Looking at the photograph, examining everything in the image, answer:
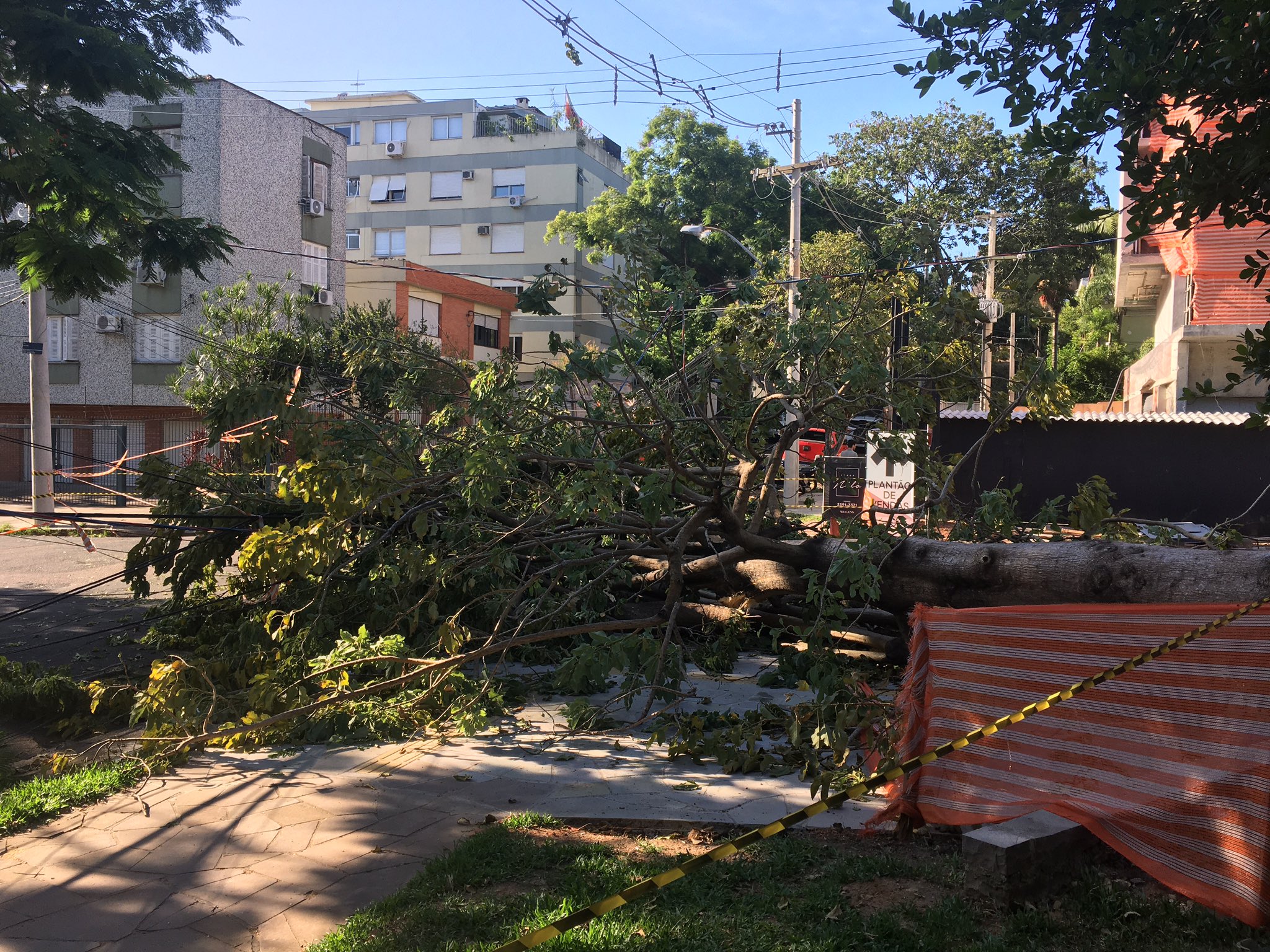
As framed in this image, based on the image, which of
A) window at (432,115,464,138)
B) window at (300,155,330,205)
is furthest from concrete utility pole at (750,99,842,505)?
window at (432,115,464,138)

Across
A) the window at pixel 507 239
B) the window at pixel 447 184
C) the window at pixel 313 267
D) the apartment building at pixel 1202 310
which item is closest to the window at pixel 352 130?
the window at pixel 447 184

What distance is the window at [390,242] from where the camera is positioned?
1772 inches

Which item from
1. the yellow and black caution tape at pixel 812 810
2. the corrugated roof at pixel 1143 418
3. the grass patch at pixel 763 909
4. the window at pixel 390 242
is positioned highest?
the window at pixel 390 242

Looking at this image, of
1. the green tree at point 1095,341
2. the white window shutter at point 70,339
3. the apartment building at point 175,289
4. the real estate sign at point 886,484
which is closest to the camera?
the real estate sign at point 886,484

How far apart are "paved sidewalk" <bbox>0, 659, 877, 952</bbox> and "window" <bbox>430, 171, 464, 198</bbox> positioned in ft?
135

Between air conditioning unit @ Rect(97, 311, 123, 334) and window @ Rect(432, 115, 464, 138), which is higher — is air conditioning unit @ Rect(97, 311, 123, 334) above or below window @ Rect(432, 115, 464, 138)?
below

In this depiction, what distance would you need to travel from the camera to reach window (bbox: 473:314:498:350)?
115ft

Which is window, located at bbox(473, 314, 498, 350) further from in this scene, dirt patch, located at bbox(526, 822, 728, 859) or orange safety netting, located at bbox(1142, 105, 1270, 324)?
dirt patch, located at bbox(526, 822, 728, 859)

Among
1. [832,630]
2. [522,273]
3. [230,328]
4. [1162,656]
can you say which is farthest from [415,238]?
[1162,656]

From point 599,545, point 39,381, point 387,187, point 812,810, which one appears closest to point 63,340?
point 39,381

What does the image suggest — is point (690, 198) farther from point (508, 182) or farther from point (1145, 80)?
point (1145, 80)

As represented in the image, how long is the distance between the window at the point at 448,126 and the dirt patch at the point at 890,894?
44.2 meters

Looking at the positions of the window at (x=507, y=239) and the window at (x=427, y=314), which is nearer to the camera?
the window at (x=427, y=314)

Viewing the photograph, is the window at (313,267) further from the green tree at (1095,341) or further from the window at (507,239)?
the green tree at (1095,341)
